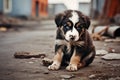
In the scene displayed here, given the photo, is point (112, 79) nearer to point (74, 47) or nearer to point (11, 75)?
point (74, 47)

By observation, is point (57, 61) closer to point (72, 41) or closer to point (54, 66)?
point (54, 66)

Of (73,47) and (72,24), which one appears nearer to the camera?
(72,24)

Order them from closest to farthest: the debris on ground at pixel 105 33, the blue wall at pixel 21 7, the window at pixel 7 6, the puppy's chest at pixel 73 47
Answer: the puppy's chest at pixel 73 47, the debris on ground at pixel 105 33, the window at pixel 7 6, the blue wall at pixel 21 7

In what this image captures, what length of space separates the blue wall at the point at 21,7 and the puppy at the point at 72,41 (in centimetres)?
2176

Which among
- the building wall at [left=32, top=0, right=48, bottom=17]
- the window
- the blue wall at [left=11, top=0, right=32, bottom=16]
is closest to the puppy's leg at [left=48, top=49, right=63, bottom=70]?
the window

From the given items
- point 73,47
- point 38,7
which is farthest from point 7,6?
point 73,47

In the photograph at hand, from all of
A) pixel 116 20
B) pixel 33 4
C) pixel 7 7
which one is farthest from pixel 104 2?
pixel 33 4

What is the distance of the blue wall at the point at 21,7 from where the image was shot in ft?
88.2

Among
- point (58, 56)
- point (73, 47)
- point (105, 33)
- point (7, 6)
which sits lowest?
point (105, 33)

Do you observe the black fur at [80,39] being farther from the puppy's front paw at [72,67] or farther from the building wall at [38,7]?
the building wall at [38,7]

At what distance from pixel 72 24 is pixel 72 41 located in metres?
0.28

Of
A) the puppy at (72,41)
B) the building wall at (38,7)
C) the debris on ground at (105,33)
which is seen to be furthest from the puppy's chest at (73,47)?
the building wall at (38,7)

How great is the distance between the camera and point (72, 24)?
493 cm

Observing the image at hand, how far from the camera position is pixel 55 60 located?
521 cm
